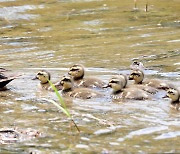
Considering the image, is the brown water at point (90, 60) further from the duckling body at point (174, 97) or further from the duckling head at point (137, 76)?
the duckling head at point (137, 76)

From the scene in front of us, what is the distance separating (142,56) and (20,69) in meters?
1.77

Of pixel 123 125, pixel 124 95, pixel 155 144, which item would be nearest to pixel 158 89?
pixel 124 95

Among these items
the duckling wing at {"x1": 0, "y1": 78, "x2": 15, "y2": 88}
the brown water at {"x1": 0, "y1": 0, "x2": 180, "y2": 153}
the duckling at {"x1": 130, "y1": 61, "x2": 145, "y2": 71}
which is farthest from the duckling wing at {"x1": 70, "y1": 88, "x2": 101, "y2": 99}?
the duckling at {"x1": 130, "y1": 61, "x2": 145, "y2": 71}

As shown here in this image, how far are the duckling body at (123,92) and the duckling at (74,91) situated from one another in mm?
167

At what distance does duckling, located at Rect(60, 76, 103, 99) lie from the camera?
7.39 m

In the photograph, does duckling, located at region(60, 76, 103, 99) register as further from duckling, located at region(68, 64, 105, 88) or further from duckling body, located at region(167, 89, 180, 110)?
duckling body, located at region(167, 89, 180, 110)

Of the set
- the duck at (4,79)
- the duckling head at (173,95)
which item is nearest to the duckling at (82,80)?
the duck at (4,79)

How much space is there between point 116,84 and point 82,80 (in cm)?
76

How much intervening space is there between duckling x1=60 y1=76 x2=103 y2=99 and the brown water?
13cm

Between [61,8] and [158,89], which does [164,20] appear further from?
[158,89]

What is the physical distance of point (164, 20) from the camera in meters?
12.4

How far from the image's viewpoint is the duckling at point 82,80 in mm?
7875

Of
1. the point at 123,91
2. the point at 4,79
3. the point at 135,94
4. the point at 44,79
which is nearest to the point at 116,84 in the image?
the point at 123,91

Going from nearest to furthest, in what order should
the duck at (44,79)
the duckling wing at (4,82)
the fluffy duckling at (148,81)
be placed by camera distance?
the fluffy duckling at (148,81), the duckling wing at (4,82), the duck at (44,79)
